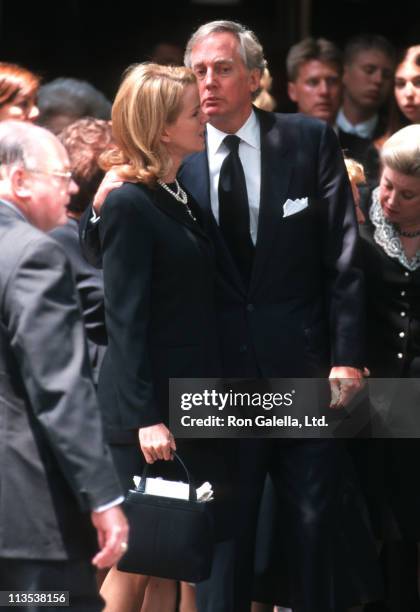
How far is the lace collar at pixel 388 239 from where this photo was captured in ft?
16.8

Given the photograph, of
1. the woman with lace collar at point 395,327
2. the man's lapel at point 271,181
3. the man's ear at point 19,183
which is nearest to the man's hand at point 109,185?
the man's lapel at point 271,181

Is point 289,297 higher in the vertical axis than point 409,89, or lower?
lower

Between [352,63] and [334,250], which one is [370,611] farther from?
[352,63]

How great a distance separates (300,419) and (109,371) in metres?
0.68

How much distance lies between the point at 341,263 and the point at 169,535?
1.08m

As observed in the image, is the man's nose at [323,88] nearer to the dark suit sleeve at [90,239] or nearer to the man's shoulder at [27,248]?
the dark suit sleeve at [90,239]

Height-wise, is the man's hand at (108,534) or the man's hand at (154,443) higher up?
the man's hand at (108,534)

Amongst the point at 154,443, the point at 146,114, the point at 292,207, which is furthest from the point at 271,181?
the point at 154,443

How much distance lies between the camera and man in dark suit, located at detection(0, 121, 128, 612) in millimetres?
3510

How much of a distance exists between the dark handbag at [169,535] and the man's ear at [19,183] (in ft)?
3.49

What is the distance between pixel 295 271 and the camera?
15.6 feet

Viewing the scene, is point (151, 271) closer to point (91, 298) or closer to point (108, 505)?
point (91, 298)

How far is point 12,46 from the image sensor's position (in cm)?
813

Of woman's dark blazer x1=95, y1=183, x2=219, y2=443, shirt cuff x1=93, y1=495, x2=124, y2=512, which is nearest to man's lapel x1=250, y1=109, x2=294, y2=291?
woman's dark blazer x1=95, y1=183, x2=219, y2=443
